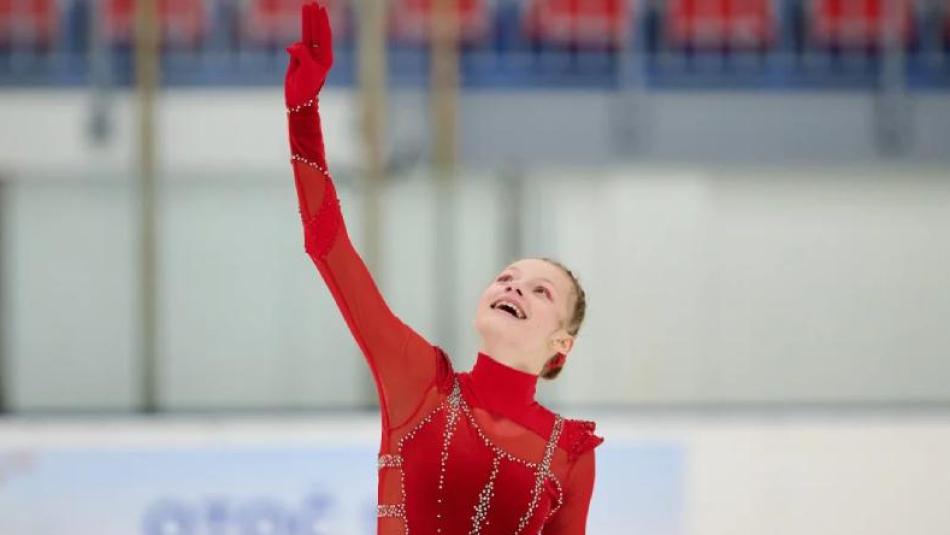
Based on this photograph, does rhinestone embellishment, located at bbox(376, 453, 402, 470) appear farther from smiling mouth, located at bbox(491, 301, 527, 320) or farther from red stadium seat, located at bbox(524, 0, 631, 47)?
red stadium seat, located at bbox(524, 0, 631, 47)

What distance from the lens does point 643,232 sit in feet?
18.1

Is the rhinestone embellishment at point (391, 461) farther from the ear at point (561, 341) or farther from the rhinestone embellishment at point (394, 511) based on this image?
the ear at point (561, 341)

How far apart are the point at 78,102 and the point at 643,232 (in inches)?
89.1

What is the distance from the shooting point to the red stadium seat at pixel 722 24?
6.39 metres

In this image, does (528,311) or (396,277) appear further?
(396,277)

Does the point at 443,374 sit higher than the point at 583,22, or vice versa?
the point at 583,22

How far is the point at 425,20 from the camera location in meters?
6.14

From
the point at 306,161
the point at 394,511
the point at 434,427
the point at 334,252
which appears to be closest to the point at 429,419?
the point at 434,427

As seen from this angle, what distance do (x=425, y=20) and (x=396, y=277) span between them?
4.57ft

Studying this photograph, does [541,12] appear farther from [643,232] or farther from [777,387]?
[777,387]

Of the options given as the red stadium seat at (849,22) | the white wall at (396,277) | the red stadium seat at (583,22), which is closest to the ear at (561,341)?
the white wall at (396,277)

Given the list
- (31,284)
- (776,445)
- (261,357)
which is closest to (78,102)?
(31,284)

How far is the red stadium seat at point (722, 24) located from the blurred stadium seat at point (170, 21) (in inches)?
81.6

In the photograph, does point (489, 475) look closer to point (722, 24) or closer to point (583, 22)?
point (583, 22)
